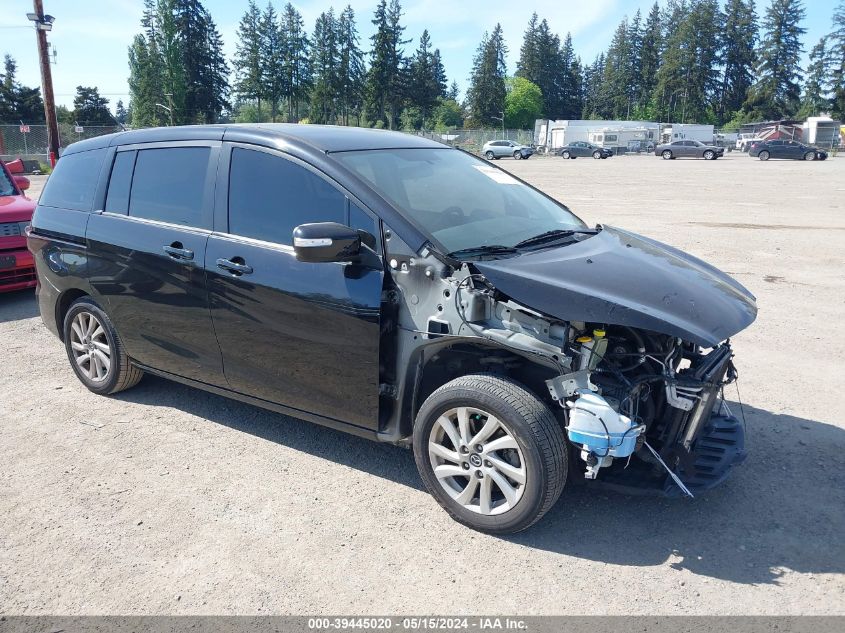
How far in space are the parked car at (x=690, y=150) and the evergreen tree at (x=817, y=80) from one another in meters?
55.5

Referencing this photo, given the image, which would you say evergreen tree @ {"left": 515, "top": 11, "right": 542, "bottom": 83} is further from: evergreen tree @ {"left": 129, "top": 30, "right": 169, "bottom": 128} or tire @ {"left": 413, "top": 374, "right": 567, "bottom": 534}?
tire @ {"left": 413, "top": 374, "right": 567, "bottom": 534}

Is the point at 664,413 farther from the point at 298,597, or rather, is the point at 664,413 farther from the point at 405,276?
the point at 298,597

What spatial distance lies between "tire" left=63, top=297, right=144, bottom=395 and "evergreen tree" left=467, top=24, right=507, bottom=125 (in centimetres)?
11047

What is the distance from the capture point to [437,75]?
113 meters

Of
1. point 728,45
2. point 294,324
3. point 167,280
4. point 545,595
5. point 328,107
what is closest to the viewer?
point 545,595

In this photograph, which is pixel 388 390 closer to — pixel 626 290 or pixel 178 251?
pixel 626 290

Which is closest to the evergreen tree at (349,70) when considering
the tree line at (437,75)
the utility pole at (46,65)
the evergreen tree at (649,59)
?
the tree line at (437,75)

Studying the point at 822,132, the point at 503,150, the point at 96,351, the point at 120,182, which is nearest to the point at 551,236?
the point at 120,182

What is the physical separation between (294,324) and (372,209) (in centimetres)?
77

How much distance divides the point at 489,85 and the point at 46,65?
94595 mm

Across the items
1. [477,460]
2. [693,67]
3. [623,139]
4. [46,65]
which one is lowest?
[477,460]

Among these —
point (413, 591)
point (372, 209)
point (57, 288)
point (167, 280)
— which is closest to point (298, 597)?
point (413, 591)

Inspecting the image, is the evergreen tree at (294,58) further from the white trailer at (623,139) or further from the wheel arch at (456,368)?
the wheel arch at (456,368)

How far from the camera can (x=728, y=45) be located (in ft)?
350
